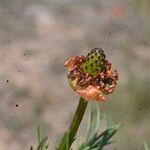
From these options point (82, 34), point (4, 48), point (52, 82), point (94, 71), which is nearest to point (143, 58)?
point (82, 34)

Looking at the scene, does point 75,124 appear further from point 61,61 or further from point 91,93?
point 61,61

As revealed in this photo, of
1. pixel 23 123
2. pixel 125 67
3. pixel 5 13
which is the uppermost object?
pixel 5 13

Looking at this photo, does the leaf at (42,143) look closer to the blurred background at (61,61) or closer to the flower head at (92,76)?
the flower head at (92,76)

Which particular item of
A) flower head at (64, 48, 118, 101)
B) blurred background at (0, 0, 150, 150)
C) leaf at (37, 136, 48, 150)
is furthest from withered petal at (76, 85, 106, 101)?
blurred background at (0, 0, 150, 150)

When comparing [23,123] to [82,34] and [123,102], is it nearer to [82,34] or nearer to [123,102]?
[123,102]

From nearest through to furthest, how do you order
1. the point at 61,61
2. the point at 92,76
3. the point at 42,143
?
the point at 92,76 < the point at 42,143 < the point at 61,61

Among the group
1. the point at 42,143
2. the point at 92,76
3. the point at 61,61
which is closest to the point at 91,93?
the point at 92,76

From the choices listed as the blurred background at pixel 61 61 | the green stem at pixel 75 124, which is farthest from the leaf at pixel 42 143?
the blurred background at pixel 61 61
